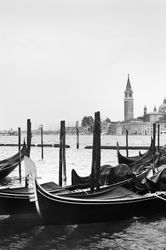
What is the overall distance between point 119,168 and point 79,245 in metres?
3.38

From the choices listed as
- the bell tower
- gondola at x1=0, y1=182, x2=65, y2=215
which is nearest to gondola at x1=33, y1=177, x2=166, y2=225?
gondola at x1=0, y1=182, x2=65, y2=215

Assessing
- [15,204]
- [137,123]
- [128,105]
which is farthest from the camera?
[128,105]

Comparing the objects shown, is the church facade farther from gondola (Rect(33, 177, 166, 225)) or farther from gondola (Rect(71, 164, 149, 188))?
gondola (Rect(33, 177, 166, 225))

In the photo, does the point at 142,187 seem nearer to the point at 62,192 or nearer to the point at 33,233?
the point at 62,192

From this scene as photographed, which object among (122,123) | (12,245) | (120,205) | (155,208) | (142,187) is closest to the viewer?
(12,245)

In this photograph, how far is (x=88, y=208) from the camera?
762 cm

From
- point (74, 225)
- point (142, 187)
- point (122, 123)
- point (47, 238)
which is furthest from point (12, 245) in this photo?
point (122, 123)

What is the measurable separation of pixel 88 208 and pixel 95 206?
139 millimetres

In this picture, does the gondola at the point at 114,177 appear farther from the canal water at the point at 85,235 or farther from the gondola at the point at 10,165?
the gondola at the point at 10,165

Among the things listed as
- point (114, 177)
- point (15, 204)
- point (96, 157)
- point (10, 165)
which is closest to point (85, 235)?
point (15, 204)

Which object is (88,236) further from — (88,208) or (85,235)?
(88,208)

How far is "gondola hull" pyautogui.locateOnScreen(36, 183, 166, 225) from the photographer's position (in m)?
7.25

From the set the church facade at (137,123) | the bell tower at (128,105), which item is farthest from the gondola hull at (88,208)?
the bell tower at (128,105)

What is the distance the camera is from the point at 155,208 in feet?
28.9
